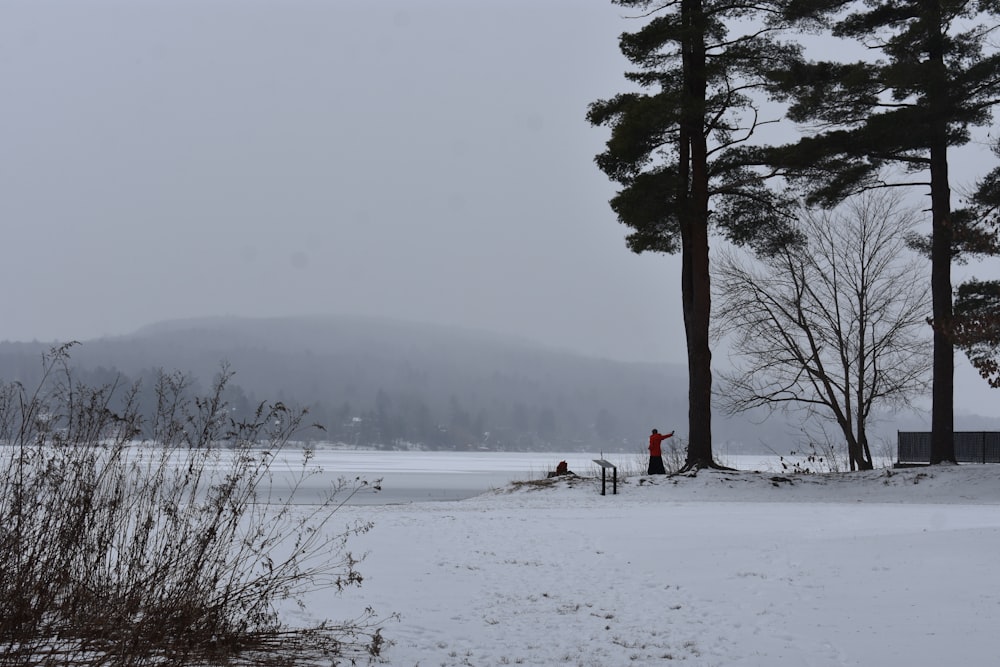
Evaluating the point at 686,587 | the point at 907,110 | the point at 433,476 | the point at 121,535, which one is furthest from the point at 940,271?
the point at 433,476

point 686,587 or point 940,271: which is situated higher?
point 940,271

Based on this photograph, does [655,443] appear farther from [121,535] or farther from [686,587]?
[121,535]

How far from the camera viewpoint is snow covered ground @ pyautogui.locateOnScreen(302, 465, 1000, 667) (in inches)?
269

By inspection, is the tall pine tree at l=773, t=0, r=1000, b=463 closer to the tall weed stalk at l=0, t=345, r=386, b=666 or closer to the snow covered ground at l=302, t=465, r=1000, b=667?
the snow covered ground at l=302, t=465, r=1000, b=667

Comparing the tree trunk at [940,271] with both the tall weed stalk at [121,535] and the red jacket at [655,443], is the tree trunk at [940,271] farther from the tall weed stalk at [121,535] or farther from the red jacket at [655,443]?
the tall weed stalk at [121,535]

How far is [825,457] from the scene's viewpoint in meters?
26.6

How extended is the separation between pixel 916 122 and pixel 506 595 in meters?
16.9

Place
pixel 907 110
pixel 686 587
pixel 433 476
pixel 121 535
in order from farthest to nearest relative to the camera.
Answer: pixel 433 476 → pixel 907 110 → pixel 686 587 → pixel 121 535

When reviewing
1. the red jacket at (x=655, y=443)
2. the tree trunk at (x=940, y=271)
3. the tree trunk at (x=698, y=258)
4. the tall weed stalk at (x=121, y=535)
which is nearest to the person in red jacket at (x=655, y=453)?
the red jacket at (x=655, y=443)

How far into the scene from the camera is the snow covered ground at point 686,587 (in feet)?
22.4

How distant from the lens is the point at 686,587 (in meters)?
9.34

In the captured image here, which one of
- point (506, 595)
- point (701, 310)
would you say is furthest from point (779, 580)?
point (701, 310)

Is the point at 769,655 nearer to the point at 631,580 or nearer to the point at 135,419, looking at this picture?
the point at 631,580

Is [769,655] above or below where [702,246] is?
below
